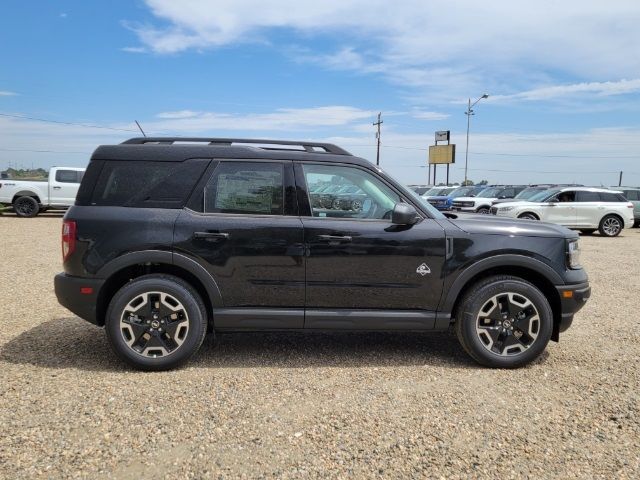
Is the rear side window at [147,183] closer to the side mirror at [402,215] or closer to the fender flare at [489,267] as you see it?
the side mirror at [402,215]

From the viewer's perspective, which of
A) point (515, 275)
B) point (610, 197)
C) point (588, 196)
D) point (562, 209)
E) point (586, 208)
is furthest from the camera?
point (610, 197)

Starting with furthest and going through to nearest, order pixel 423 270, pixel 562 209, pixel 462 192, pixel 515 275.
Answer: pixel 462 192, pixel 562 209, pixel 515 275, pixel 423 270

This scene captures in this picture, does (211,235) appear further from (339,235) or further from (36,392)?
(36,392)

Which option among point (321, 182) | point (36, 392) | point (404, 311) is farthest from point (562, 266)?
point (36, 392)

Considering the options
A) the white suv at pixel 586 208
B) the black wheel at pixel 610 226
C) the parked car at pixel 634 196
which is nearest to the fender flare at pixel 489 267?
the white suv at pixel 586 208

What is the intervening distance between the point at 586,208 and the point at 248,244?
53.5 ft

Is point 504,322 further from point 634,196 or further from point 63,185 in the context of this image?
point 634,196

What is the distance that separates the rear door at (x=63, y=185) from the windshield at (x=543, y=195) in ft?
55.3

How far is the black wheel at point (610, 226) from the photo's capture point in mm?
17203

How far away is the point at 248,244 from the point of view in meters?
3.98

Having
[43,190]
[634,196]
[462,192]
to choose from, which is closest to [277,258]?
[43,190]

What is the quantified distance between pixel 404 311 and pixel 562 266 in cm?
139

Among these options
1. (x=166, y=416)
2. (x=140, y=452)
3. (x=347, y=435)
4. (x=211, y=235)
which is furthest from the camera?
(x=211, y=235)

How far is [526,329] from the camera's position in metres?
4.14
